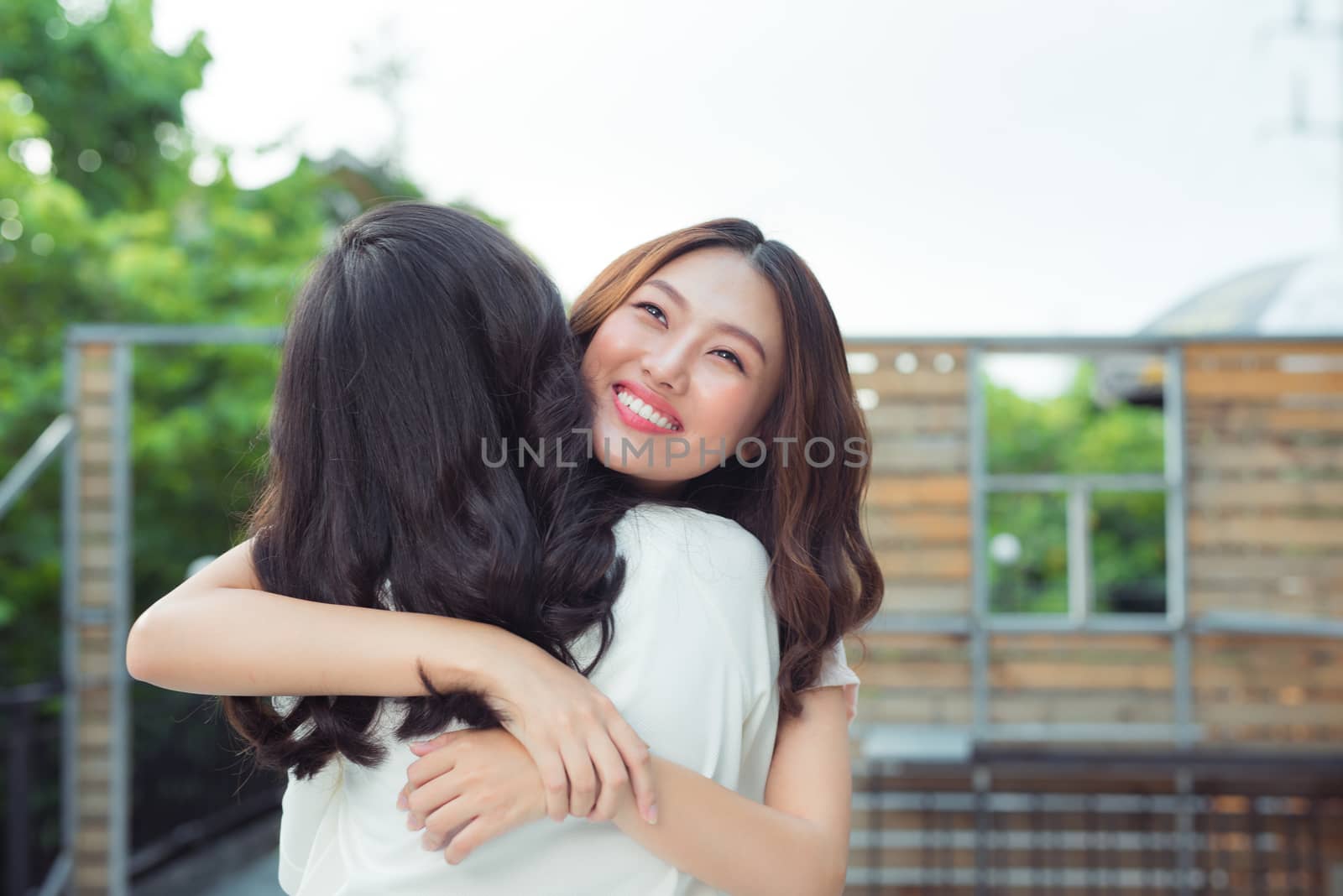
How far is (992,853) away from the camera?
448 cm

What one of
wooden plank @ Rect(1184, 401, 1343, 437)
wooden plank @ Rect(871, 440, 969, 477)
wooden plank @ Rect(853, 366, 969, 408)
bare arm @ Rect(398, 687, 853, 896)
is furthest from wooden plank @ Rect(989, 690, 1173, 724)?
bare arm @ Rect(398, 687, 853, 896)

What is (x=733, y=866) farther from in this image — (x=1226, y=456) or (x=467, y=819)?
(x=1226, y=456)

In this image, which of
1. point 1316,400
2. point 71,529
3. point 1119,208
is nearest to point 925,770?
point 1316,400

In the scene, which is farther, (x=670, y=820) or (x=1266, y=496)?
(x=1266, y=496)

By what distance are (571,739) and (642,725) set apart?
9cm

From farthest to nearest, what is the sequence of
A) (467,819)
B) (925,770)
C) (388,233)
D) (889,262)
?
(889,262) → (925,770) → (388,233) → (467,819)

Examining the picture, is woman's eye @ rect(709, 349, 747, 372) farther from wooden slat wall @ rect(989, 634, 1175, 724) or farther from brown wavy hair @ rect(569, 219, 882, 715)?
wooden slat wall @ rect(989, 634, 1175, 724)

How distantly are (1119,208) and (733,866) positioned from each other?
1708cm

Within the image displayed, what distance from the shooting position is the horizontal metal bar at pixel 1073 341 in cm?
421

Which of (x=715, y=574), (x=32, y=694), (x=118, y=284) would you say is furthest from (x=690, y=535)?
(x=118, y=284)

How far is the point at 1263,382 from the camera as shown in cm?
441

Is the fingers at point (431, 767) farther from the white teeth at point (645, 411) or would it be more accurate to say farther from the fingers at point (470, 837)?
the white teeth at point (645, 411)

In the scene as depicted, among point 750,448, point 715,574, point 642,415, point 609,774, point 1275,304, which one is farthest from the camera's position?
point 1275,304

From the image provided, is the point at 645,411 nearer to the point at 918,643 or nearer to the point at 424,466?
the point at 424,466
